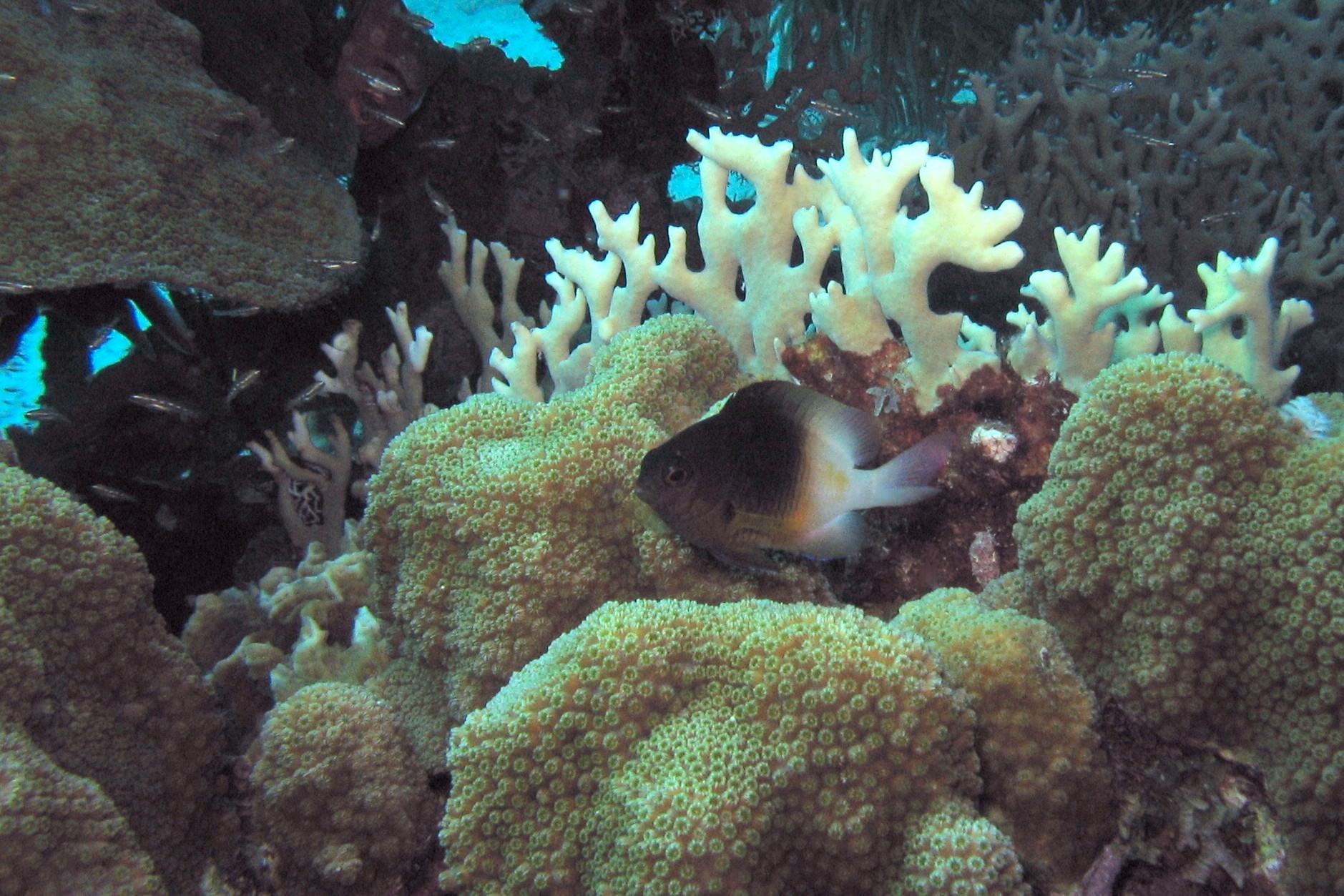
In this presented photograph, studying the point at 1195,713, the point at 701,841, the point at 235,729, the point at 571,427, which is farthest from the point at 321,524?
the point at 1195,713

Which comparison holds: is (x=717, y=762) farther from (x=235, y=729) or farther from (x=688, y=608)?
(x=235, y=729)

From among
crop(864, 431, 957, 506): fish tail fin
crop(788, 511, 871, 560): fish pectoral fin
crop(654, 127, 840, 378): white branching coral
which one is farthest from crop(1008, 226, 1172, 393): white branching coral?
crop(788, 511, 871, 560): fish pectoral fin

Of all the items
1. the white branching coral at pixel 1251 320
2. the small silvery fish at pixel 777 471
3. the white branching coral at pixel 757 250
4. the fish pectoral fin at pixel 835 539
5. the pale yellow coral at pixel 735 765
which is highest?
the white branching coral at pixel 757 250

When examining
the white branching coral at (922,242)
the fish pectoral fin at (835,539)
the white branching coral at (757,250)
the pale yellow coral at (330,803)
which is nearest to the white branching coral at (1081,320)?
the white branching coral at (922,242)

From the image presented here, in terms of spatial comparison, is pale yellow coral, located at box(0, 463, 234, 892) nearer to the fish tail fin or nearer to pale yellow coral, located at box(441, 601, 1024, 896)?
pale yellow coral, located at box(441, 601, 1024, 896)

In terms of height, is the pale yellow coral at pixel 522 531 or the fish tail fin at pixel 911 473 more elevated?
the pale yellow coral at pixel 522 531

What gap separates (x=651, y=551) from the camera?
2.34m

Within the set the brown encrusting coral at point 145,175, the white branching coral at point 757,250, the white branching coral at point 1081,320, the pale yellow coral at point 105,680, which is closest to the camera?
the pale yellow coral at point 105,680

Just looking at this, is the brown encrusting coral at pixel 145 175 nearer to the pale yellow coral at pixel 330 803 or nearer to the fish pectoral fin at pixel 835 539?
the pale yellow coral at pixel 330 803

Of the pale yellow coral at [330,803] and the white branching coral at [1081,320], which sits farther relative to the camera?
the white branching coral at [1081,320]

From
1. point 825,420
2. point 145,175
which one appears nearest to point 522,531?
point 825,420

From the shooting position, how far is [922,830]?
1740 mm

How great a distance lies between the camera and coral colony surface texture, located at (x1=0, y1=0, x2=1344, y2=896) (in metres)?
1.77

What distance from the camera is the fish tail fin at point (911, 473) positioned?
1.67 meters
